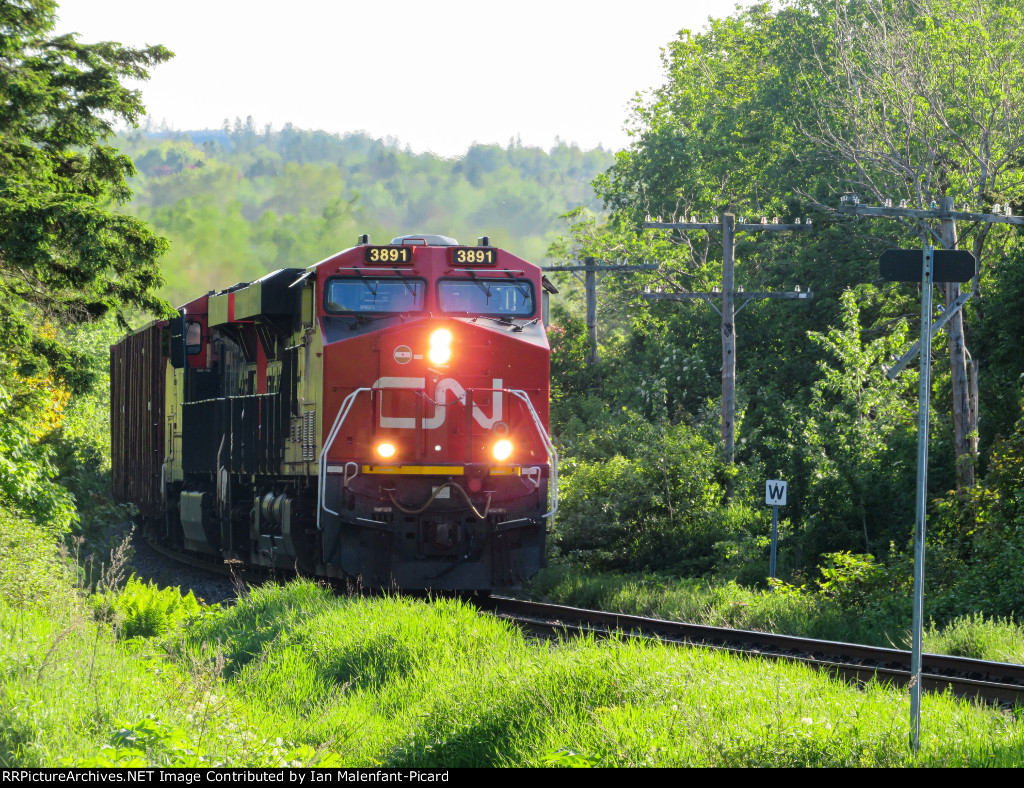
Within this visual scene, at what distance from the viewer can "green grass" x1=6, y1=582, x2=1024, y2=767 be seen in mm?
5762

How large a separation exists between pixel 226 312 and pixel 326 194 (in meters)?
76.2

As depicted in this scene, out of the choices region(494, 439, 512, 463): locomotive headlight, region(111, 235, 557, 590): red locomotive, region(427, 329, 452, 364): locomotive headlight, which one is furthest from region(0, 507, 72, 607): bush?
region(494, 439, 512, 463): locomotive headlight

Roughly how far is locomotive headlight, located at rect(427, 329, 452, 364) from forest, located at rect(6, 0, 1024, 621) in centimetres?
504

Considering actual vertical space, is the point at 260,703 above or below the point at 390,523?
below

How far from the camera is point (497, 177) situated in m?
89.5

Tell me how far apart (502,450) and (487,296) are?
6.16 ft

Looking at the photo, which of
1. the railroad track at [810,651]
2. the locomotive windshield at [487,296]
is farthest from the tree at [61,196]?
the railroad track at [810,651]

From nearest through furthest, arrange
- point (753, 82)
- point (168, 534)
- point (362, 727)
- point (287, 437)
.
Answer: point (362, 727)
point (287, 437)
point (168, 534)
point (753, 82)

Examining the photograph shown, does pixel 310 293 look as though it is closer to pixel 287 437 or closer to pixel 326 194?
pixel 287 437

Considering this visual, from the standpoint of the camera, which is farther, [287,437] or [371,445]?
[287,437]

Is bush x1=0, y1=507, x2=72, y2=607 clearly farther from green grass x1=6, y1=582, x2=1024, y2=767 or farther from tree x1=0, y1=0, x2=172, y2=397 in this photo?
tree x1=0, y1=0, x2=172, y2=397

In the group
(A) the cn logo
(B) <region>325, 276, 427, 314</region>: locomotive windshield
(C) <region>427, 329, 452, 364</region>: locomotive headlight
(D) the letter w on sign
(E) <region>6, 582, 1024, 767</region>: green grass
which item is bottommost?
(E) <region>6, 582, 1024, 767</region>: green grass

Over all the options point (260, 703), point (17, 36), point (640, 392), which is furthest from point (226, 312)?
point (640, 392)

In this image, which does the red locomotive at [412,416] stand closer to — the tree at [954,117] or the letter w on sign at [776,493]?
the letter w on sign at [776,493]
